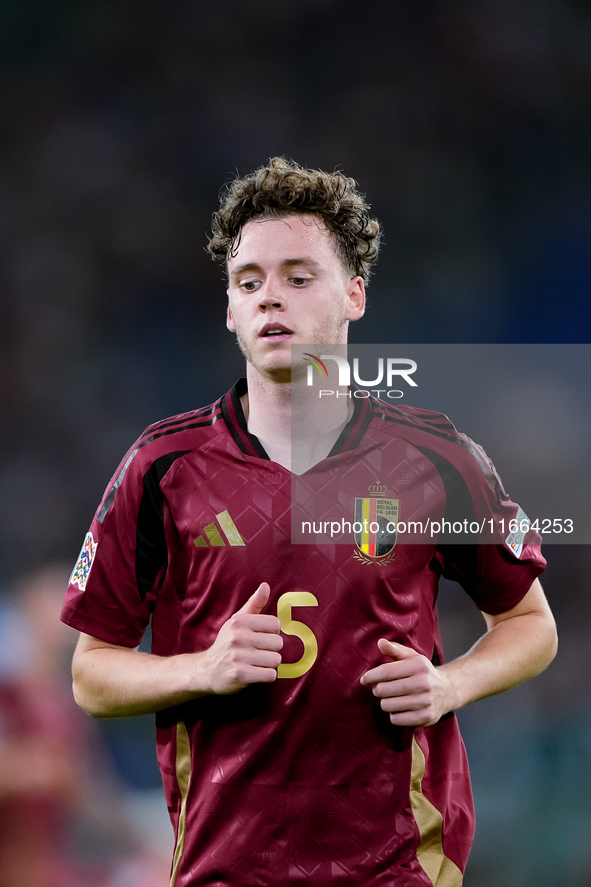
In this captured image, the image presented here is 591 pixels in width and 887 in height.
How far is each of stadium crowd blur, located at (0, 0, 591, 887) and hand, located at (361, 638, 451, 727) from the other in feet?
7.90

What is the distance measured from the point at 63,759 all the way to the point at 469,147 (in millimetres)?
3253

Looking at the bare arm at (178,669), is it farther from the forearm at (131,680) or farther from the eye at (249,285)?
the eye at (249,285)

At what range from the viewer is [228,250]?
5.91ft

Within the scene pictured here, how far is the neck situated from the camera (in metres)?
1.69

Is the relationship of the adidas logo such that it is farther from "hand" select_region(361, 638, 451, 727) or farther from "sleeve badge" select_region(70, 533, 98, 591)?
"hand" select_region(361, 638, 451, 727)

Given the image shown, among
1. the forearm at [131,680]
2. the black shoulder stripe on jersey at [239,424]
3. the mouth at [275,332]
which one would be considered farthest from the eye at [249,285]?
the forearm at [131,680]

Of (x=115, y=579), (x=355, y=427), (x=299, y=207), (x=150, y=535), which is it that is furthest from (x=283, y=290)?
(x=115, y=579)

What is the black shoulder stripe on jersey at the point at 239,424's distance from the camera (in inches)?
66.0

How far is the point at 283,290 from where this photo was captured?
1645 millimetres

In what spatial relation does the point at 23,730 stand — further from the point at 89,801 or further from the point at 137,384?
the point at 137,384

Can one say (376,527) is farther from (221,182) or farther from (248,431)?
(221,182)

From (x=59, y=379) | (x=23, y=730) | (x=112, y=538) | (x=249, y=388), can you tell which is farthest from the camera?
(x=59, y=379)

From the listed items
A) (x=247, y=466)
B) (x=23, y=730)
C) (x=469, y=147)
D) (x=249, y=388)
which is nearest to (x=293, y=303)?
(x=249, y=388)

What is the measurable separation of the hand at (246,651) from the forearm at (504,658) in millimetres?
350
